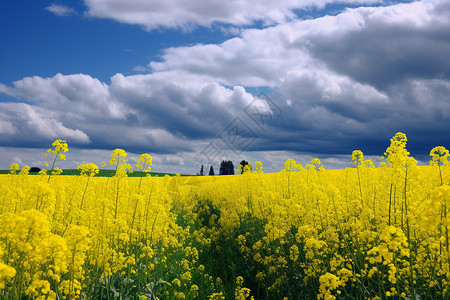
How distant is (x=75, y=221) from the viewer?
20.2ft

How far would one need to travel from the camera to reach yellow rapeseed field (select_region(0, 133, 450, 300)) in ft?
11.3

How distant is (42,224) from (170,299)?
3.06m

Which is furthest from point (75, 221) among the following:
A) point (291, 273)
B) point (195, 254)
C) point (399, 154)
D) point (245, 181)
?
point (245, 181)

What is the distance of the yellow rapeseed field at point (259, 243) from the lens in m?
3.45

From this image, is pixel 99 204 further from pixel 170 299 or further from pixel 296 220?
pixel 296 220

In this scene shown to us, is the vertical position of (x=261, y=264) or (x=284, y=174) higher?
(x=284, y=174)

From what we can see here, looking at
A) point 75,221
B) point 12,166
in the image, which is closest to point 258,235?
point 75,221

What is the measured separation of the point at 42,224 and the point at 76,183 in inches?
262

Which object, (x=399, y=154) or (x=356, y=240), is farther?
(x=356, y=240)

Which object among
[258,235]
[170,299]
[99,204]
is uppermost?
[99,204]

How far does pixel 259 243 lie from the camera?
6.38m

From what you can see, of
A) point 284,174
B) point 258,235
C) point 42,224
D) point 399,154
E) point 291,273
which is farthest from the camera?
point 284,174

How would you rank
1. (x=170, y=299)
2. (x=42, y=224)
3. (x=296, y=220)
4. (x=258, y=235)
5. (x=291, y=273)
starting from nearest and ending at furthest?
(x=42, y=224) → (x=170, y=299) → (x=291, y=273) → (x=296, y=220) → (x=258, y=235)

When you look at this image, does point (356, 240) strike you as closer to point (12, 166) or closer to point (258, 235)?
point (258, 235)
